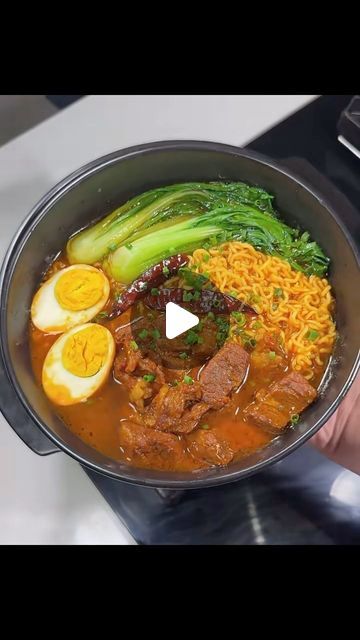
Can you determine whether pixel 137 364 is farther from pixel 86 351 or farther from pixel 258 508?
pixel 258 508

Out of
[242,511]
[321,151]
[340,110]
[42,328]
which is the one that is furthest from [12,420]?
[340,110]

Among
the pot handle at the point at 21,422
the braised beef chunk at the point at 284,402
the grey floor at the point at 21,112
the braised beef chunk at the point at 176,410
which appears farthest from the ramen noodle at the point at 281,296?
the grey floor at the point at 21,112

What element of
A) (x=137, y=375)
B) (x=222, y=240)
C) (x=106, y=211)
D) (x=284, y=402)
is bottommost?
(x=284, y=402)

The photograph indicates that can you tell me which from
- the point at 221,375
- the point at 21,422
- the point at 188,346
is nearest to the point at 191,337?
the point at 188,346

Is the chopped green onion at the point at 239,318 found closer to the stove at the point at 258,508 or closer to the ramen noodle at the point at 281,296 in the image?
the ramen noodle at the point at 281,296

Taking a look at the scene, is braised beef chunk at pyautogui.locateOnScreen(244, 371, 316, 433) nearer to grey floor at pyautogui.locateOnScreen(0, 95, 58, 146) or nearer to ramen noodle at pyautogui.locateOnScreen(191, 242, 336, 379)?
ramen noodle at pyautogui.locateOnScreen(191, 242, 336, 379)
